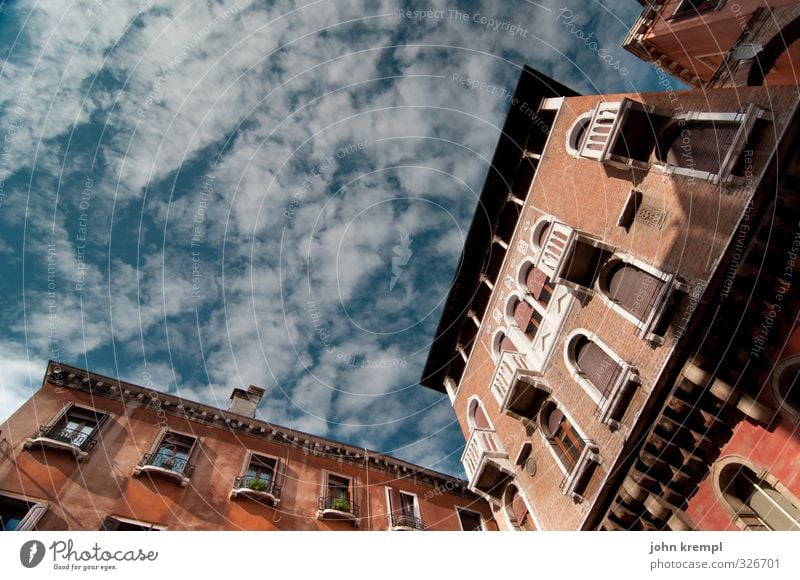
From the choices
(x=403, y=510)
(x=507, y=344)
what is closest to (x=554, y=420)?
(x=507, y=344)

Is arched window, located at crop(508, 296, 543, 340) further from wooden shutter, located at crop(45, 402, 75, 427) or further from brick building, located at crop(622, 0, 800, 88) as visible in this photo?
wooden shutter, located at crop(45, 402, 75, 427)

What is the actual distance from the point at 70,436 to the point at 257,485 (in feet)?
21.8

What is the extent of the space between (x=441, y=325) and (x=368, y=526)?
11329 millimetres

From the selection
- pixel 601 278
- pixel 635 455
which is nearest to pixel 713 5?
pixel 601 278

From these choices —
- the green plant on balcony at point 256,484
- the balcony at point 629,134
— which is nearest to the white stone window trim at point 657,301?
the balcony at point 629,134

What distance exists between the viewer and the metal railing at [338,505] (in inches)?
658

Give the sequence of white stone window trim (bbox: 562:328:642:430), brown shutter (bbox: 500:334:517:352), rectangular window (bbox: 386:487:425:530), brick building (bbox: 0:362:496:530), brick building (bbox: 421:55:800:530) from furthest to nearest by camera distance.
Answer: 1. brown shutter (bbox: 500:334:517:352)
2. rectangular window (bbox: 386:487:425:530)
3. brick building (bbox: 0:362:496:530)
4. white stone window trim (bbox: 562:328:642:430)
5. brick building (bbox: 421:55:800:530)

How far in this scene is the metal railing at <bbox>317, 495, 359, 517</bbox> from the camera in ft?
54.8

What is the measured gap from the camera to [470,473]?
1730 centimetres

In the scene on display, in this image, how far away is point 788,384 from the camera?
872 centimetres

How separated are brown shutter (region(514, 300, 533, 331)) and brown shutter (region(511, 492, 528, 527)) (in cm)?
683

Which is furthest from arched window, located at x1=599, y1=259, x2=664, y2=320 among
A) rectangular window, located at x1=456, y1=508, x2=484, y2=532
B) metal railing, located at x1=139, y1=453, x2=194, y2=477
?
metal railing, located at x1=139, y1=453, x2=194, y2=477

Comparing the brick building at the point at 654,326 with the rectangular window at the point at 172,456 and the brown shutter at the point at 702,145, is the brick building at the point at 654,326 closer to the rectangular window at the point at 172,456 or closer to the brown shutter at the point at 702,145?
the brown shutter at the point at 702,145
